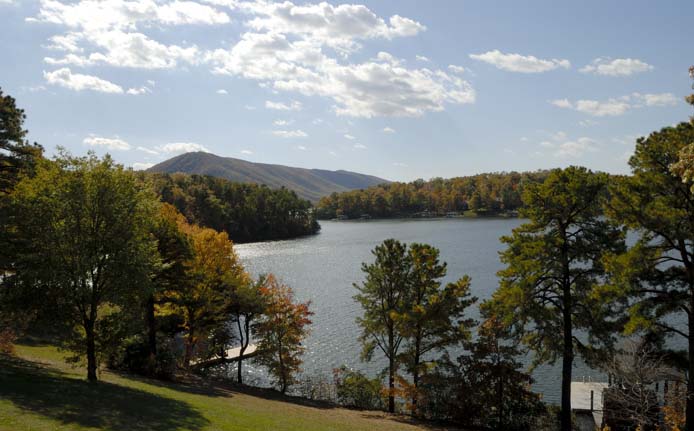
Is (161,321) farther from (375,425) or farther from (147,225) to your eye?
(375,425)

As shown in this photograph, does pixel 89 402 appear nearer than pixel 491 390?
Yes

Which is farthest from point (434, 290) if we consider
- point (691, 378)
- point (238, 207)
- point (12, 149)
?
point (238, 207)

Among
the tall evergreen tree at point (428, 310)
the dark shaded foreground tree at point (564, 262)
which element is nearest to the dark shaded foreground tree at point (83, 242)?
the tall evergreen tree at point (428, 310)

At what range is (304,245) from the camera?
408ft

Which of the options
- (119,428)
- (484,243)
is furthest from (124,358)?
(484,243)

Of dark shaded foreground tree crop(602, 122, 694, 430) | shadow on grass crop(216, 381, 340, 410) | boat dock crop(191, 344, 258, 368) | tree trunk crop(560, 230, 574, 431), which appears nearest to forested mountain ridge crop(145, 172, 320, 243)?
boat dock crop(191, 344, 258, 368)

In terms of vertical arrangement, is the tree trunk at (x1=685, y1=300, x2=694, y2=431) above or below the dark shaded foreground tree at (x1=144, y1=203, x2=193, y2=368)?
A: below

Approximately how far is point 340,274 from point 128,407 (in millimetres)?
60683

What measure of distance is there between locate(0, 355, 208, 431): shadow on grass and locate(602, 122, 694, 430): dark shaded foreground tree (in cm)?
1841

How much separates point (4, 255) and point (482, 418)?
25240 mm

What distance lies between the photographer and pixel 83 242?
1986 centimetres

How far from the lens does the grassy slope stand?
49.2 ft

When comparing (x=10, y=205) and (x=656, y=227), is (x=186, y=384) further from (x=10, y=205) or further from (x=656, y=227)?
(x=656, y=227)

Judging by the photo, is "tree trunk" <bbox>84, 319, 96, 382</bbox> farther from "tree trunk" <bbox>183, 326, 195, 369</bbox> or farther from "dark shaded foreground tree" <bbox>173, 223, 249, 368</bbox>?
"tree trunk" <bbox>183, 326, 195, 369</bbox>
